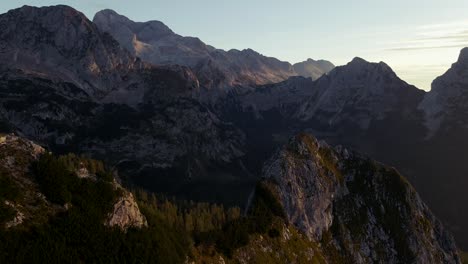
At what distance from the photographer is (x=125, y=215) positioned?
128 metres

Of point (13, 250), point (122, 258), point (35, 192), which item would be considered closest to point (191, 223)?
point (122, 258)

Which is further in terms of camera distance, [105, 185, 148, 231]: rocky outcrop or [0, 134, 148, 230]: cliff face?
[105, 185, 148, 231]: rocky outcrop

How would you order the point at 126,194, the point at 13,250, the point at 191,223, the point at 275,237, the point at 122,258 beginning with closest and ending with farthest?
the point at 13,250, the point at 122,258, the point at 126,194, the point at 191,223, the point at 275,237

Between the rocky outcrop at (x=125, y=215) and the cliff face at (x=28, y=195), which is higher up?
the cliff face at (x=28, y=195)

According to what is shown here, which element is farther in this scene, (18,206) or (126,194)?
(126,194)

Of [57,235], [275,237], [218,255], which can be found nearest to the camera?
[57,235]

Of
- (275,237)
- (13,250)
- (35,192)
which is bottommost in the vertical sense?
(275,237)

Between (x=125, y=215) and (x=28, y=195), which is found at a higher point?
(x=28, y=195)

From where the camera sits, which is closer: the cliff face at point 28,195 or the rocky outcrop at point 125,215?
the cliff face at point 28,195

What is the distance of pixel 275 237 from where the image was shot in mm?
178875

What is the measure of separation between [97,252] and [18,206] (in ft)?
65.0

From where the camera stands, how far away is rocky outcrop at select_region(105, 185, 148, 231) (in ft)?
408

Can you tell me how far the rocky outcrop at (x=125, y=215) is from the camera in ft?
408

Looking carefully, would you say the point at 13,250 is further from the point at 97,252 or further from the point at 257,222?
the point at 257,222
